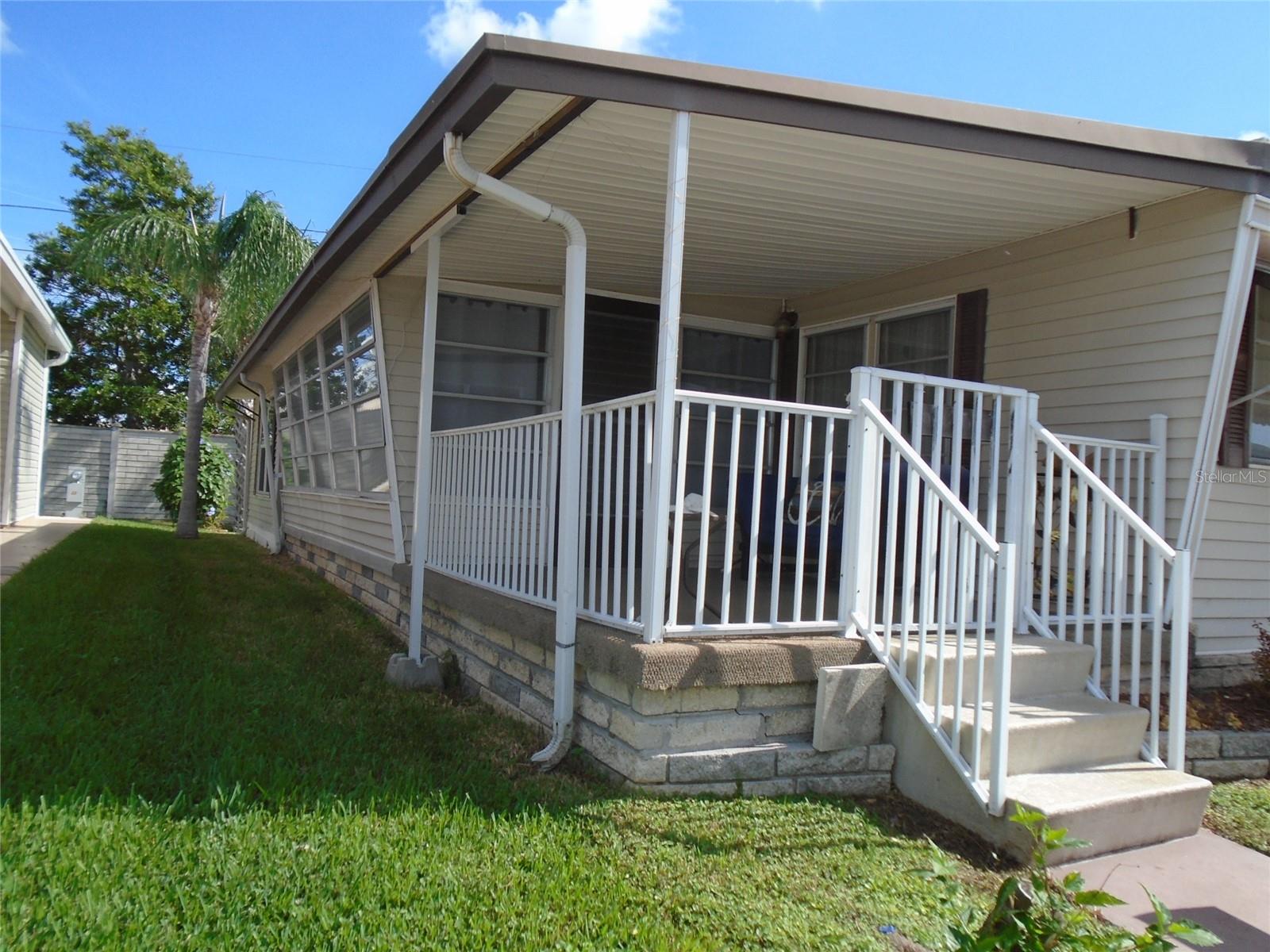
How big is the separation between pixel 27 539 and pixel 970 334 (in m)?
11.1

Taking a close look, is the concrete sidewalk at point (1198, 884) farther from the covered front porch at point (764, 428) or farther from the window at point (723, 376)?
the window at point (723, 376)

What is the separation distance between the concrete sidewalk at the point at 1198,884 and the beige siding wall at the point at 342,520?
4943 mm

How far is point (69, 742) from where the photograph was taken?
363 centimetres

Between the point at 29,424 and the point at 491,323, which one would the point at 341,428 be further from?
the point at 29,424

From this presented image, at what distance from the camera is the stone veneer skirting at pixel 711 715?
3.36 m

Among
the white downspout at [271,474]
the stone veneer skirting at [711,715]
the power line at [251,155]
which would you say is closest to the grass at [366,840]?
the stone veneer skirting at [711,715]

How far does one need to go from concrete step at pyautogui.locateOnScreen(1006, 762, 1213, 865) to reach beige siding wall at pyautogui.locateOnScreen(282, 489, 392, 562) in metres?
4.66

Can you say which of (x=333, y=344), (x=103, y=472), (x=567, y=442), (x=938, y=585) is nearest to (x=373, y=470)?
(x=333, y=344)

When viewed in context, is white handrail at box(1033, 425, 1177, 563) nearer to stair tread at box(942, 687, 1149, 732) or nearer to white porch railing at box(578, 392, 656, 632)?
stair tread at box(942, 687, 1149, 732)

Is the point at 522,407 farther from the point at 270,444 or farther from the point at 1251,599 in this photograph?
the point at 270,444

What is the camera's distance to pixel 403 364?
6.34 m

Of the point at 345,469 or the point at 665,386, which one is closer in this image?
the point at 665,386

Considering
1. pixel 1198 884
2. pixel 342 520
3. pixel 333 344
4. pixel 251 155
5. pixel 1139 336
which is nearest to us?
pixel 1198 884

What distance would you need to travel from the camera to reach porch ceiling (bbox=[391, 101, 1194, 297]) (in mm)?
3857
